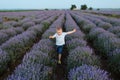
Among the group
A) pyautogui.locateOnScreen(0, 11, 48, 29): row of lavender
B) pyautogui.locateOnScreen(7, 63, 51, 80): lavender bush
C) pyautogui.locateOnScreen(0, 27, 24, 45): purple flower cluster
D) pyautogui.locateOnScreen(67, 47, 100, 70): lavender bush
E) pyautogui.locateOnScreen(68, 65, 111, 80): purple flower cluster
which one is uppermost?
pyautogui.locateOnScreen(68, 65, 111, 80): purple flower cluster

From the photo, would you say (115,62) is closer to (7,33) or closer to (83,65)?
(83,65)

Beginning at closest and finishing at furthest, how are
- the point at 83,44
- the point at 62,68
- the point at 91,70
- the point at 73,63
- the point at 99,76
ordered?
1. the point at 99,76
2. the point at 91,70
3. the point at 73,63
4. the point at 62,68
5. the point at 83,44

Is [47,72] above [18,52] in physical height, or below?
above

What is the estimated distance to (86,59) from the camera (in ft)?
13.5

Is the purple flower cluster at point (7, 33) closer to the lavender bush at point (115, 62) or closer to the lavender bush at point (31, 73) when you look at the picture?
the lavender bush at point (115, 62)

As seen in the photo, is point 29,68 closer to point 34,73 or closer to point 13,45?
point 34,73

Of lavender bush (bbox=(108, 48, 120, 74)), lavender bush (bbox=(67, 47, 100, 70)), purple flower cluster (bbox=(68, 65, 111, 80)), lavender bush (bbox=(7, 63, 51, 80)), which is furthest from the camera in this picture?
lavender bush (bbox=(108, 48, 120, 74))

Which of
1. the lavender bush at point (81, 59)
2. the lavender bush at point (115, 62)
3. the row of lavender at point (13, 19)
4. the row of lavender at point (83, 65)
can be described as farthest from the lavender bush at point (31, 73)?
the row of lavender at point (13, 19)

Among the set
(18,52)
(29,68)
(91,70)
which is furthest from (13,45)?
(91,70)

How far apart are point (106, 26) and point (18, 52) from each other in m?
6.24

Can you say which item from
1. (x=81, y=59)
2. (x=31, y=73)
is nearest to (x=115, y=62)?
(x=81, y=59)

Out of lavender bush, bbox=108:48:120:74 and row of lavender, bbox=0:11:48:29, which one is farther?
row of lavender, bbox=0:11:48:29

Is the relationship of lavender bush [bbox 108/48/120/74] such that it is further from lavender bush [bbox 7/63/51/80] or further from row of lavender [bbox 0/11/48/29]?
row of lavender [bbox 0/11/48/29]

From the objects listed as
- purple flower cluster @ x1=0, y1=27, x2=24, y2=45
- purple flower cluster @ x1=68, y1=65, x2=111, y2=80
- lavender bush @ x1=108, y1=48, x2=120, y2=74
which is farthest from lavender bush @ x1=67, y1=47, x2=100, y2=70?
purple flower cluster @ x1=0, y1=27, x2=24, y2=45
